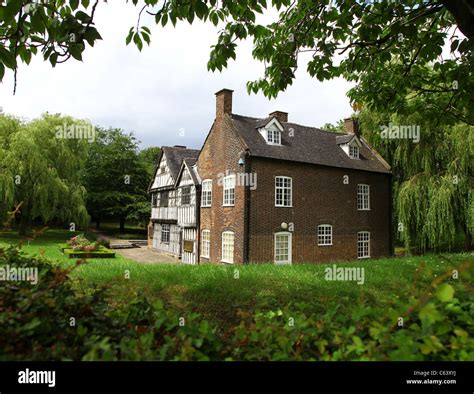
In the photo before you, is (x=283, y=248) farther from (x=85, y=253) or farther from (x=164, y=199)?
(x=85, y=253)

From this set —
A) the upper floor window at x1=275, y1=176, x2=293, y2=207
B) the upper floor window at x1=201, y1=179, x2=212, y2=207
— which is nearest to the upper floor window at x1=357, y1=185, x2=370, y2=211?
the upper floor window at x1=275, y1=176, x2=293, y2=207

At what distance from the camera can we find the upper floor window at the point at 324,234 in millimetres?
23328

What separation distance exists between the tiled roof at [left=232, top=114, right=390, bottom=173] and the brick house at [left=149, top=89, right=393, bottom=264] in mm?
87

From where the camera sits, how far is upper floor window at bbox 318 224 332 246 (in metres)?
23.3

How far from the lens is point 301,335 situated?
2270 millimetres

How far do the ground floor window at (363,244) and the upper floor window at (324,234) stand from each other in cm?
314

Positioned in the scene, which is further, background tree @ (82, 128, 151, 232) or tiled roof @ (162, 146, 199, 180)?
background tree @ (82, 128, 151, 232)

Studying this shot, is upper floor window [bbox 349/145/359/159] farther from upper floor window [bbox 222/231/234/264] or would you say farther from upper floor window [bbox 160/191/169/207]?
upper floor window [bbox 160/191/169/207]

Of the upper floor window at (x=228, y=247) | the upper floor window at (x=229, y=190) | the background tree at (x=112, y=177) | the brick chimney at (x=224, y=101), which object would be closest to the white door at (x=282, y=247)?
the upper floor window at (x=228, y=247)

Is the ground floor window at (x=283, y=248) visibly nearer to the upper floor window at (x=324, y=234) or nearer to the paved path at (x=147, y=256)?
the upper floor window at (x=324, y=234)

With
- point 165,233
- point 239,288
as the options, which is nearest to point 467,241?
point 239,288
